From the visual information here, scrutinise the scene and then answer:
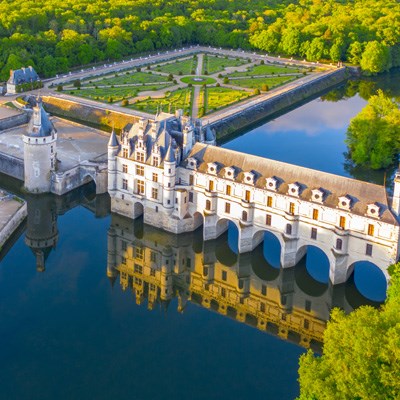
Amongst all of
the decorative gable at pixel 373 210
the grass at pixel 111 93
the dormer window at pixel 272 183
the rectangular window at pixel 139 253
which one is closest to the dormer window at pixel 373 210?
the decorative gable at pixel 373 210

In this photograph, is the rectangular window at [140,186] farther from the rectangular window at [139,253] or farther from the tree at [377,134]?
the tree at [377,134]

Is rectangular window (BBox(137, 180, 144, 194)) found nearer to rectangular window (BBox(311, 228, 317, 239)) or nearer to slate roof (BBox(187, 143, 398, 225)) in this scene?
slate roof (BBox(187, 143, 398, 225))

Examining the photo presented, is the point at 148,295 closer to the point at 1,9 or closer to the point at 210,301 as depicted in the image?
the point at 210,301

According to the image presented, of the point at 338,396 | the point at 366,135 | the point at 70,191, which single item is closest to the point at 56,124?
the point at 70,191

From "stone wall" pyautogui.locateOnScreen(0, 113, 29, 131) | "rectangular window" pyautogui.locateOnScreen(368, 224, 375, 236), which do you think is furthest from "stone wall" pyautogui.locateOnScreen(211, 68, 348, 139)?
"rectangular window" pyautogui.locateOnScreen(368, 224, 375, 236)

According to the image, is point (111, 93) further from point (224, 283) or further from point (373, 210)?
point (373, 210)

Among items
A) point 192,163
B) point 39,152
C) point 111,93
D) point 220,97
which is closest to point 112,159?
point 192,163
